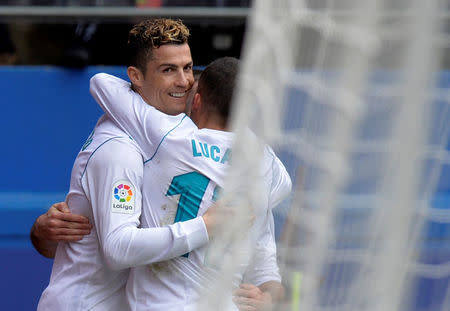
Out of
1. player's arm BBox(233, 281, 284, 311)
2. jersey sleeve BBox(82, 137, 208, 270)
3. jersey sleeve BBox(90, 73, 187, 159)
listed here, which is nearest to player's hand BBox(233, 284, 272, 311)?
player's arm BBox(233, 281, 284, 311)

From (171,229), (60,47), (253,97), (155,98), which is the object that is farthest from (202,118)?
(60,47)

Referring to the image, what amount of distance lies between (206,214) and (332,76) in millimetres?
912

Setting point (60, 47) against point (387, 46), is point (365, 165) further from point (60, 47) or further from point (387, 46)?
point (60, 47)

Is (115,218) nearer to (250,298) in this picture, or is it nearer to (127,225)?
(127,225)

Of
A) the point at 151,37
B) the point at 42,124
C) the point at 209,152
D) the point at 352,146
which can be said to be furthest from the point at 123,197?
the point at 42,124

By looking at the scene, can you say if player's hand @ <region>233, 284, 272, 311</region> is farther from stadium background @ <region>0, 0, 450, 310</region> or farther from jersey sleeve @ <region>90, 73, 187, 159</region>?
stadium background @ <region>0, 0, 450, 310</region>

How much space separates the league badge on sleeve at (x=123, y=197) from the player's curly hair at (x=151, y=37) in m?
0.45

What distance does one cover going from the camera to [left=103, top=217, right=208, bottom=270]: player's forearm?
1.74 metres

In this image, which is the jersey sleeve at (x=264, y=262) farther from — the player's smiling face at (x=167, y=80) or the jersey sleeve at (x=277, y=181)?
the player's smiling face at (x=167, y=80)

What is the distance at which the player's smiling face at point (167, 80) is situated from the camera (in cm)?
205

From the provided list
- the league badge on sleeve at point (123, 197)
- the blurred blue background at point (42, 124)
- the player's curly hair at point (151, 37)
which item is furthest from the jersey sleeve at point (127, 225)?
the blurred blue background at point (42, 124)

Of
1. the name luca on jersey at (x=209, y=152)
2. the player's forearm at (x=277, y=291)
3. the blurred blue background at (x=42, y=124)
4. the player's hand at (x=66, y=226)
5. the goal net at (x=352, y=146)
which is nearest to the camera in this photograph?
the goal net at (x=352, y=146)

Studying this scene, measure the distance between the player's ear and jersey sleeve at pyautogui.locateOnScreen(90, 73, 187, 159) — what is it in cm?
3

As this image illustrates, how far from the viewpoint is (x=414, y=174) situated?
2.99 feet
